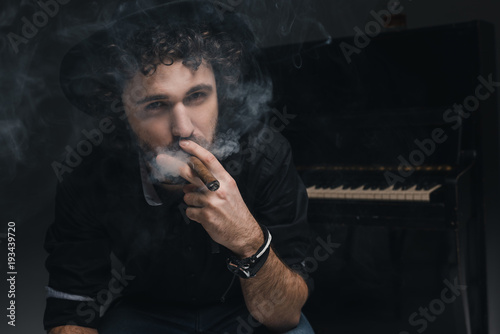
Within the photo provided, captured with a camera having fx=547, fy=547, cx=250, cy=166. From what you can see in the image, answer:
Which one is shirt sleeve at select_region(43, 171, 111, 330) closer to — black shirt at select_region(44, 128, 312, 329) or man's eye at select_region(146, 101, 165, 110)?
black shirt at select_region(44, 128, 312, 329)

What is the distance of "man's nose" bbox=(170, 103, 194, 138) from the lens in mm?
1595

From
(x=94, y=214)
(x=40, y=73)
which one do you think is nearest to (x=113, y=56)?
(x=94, y=214)

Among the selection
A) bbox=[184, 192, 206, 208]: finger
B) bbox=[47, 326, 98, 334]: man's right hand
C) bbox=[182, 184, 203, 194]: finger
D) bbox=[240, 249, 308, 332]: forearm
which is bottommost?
bbox=[47, 326, 98, 334]: man's right hand

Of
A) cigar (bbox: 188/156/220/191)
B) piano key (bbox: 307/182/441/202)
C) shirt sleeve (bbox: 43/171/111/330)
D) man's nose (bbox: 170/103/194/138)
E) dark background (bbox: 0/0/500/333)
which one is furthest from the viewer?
piano key (bbox: 307/182/441/202)

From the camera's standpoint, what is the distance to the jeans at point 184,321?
1795 mm

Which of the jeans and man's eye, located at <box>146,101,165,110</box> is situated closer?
man's eye, located at <box>146,101,165,110</box>

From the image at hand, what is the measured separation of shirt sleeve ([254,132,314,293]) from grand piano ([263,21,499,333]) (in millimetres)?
1033

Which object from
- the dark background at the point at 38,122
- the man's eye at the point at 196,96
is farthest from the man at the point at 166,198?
the dark background at the point at 38,122

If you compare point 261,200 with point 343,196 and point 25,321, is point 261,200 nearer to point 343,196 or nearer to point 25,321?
point 343,196

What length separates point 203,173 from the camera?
136cm

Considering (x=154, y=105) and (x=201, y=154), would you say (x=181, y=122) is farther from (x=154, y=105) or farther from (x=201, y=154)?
(x=201, y=154)

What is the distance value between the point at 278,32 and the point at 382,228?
139cm

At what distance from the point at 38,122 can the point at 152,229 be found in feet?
4.56

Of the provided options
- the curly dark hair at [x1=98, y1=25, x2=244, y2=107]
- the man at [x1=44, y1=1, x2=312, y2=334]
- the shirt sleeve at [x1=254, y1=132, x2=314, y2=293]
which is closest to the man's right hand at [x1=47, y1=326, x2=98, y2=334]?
the man at [x1=44, y1=1, x2=312, y2=334]
